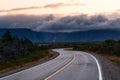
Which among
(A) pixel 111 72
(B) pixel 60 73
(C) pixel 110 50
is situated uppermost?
(B) pixel 60 73

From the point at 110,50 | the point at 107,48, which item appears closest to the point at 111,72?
the point at 110,50

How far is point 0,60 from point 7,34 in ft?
228

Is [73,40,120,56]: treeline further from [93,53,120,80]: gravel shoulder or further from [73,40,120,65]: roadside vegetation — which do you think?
[93,53,120,80]: gravel shoulder

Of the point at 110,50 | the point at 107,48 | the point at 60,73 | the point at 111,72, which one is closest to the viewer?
the point at 60,73

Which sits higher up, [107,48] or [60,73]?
[60,73]

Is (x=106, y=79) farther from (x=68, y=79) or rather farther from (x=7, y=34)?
(x=7, y=34)

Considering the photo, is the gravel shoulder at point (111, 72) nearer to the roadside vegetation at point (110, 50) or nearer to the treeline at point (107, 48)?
the roadside vegetation at point (110, 50)

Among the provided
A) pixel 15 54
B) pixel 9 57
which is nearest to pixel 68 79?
pixel 9 57

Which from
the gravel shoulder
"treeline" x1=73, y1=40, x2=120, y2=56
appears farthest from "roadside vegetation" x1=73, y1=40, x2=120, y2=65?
Answer: the gravel shoulder

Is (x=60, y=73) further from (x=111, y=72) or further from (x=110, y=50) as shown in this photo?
(x=110, y=50)

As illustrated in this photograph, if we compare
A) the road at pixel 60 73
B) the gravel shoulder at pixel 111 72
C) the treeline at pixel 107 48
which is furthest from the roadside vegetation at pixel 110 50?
the road at pixel 60 73

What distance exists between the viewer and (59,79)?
21094 mm

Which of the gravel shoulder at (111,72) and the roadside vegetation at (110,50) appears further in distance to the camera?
the roadside vegetation at (110,50)

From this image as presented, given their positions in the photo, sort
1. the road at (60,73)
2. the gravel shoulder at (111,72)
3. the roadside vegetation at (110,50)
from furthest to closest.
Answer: the roadside vegetation at (110,50) → the gravel shoulder at (111,72) → the road at (60,73)
